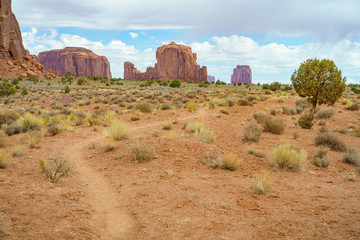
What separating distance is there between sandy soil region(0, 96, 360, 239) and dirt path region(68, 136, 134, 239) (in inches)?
0.7

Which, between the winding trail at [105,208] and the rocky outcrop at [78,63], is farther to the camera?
the rocky outcrop at [78,63]

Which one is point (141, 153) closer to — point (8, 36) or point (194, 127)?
point (194, 127)

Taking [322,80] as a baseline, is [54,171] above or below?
below

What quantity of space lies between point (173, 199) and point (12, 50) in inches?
3043

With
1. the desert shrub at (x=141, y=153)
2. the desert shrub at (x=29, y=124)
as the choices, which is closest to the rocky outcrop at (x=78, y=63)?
the desert shrub at (x=29, y=124)

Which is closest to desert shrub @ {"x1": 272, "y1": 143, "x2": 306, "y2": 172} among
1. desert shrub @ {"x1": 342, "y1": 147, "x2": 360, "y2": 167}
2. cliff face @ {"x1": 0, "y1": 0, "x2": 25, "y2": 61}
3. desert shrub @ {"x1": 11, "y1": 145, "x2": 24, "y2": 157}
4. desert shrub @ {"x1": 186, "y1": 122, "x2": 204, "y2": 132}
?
desert shrub @ {"x1": 342, "y1": 147, "x2": 360, "y2": 167}

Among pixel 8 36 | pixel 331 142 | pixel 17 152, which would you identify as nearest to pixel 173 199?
pixel 17 152

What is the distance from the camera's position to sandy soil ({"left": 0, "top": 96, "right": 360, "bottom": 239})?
3.96 m

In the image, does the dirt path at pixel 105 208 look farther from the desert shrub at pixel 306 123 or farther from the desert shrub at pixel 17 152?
the desert shrub at pixel 306 123

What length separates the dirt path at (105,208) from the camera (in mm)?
4124

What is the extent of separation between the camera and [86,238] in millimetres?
3684

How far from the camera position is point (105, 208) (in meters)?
5.07

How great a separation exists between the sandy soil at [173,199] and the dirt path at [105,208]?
0.06 feet

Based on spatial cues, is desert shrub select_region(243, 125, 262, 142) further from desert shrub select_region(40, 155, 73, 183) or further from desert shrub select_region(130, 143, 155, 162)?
desert shrub select_region(40, 155, 73, 183)
